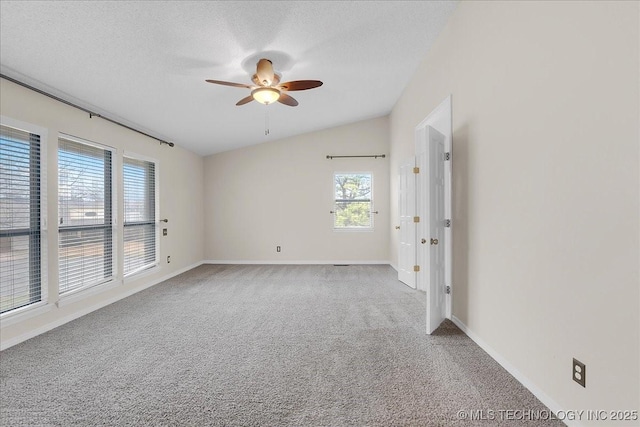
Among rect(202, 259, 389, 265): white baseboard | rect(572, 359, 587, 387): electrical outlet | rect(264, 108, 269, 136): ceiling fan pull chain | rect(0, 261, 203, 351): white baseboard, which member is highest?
rect(264, 108, 269, 136): ceiling fan pull chain

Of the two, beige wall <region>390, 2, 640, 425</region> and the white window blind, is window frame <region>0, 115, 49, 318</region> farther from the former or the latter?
beige wall <region>390, 2, 640, 425</region>

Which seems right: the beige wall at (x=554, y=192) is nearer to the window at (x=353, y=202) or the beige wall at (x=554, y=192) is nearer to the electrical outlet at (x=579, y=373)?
the electrical outlet at (x=579, y=373)

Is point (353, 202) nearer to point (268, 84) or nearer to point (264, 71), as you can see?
point (268, 84)

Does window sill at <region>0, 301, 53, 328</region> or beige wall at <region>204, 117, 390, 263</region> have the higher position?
beige wall at <region>204, 117, 390, 263</region>

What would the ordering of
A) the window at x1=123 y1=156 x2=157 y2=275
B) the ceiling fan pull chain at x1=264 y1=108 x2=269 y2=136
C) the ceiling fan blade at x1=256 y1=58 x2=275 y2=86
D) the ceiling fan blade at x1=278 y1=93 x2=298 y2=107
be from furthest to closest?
the ceiling fan pull chain at x1=264 y1=108 x2=269 y2=136 < the window at x1=123 y1=156 x2=157 y2=275 < the ceiling fan blade at x1=278 y1=93 x2=298 y2=107 < the ceiling fan blade at x1=256 y1=58 x2=275 y2=86

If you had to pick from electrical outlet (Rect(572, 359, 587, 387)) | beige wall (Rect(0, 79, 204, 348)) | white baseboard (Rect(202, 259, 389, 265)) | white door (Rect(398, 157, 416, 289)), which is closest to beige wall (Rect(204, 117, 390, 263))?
white baseboard (Rect(202, 259, 389, 265))

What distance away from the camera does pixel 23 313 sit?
8.99ft

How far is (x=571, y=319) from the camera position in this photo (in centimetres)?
158

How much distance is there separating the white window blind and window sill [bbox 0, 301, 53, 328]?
45 mm

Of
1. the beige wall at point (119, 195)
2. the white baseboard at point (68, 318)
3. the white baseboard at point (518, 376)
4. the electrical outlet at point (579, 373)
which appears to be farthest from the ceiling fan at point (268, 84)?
the white baseboard at point (68, 318)

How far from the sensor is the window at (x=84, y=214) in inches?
128

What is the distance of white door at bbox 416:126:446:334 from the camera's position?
9.20ft

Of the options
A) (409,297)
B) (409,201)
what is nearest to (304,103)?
(409,201)

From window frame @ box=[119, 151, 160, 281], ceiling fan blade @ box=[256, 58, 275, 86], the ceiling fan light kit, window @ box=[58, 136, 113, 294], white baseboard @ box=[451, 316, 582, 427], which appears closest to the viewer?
white baseboard @ box=[451, 316, 582, 427]
